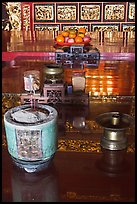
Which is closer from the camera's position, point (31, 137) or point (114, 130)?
point (31, 137)

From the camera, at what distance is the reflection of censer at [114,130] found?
94 centimetres

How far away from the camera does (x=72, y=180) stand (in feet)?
2.67

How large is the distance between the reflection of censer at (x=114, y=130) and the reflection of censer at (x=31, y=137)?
19 cm

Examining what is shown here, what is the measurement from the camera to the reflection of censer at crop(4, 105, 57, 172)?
79cm

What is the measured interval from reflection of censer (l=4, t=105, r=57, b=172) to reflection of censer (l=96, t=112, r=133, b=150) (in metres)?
0.19

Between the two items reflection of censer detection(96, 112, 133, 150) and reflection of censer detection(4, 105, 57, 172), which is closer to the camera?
reflection of censer detection(4, 105, 57, 172)

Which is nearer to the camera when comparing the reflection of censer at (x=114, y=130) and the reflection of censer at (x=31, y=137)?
the reflection of censer at (x=31, y=137)

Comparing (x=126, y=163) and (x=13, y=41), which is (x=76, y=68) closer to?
(x=126, y=163)

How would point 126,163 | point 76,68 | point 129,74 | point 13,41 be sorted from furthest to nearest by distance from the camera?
point 13,41, point 76,68, point 129,74, point 126,163

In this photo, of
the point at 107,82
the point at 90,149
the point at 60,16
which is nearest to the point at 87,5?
the point at 60,16

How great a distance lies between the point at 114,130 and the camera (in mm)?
934

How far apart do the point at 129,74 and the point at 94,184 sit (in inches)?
59.1

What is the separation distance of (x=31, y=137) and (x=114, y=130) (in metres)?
0.27

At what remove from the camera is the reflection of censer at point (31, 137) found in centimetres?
79
